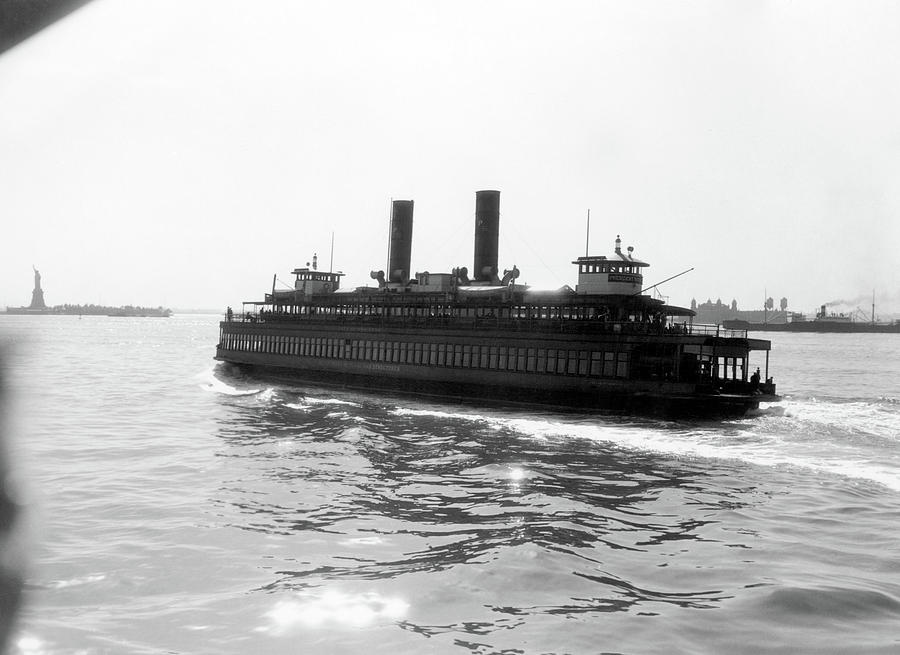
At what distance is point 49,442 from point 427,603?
59.4 feet

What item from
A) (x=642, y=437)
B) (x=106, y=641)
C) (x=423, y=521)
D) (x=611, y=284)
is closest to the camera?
(x=106, y=641)

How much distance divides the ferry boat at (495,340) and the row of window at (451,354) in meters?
0.08

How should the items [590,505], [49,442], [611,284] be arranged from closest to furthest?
[590,505]
[49,442]
[611,284]

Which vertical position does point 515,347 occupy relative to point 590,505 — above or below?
above

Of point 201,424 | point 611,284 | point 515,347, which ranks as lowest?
point 201,424

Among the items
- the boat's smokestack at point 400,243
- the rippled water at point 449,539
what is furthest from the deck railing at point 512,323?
the rippled water at point 449,539

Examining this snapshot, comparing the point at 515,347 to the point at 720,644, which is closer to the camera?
the point at 720,644

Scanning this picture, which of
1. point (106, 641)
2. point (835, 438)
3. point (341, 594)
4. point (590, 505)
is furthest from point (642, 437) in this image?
point (106, 641)

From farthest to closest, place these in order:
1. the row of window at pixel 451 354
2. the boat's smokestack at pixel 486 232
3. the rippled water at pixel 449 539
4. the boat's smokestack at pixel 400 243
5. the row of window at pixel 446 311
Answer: the boat's smokestack at pixel 400 243, the boat's smokestack at pixel 486 232, the row of window at pixel 446 311, the row of window at pixel 451 354, the rippled water at pixel 449 539

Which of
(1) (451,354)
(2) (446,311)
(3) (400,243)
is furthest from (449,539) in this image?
(3) (400,243)

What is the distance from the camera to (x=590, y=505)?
17.2 metres

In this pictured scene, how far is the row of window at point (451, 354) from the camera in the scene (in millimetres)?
38094

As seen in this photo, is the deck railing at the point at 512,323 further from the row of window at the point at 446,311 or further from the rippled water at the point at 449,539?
the rippled water at the point at 449,539

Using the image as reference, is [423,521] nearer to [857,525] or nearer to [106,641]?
[106,641]
